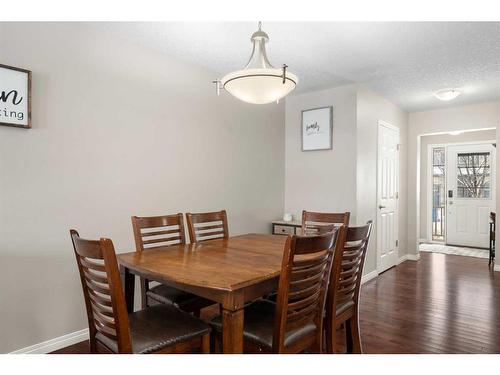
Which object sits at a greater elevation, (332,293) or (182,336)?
(332,293)

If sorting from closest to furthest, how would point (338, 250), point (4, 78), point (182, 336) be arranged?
point (182, 336), point (338, 250), point (4, 78)

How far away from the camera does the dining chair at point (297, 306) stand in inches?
55.7

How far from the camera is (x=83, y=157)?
2430 mm

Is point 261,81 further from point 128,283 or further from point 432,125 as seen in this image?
point 432,125

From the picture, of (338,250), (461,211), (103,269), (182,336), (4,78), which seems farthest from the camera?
(461,211)

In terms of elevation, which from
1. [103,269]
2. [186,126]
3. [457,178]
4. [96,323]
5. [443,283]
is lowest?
[443,283]

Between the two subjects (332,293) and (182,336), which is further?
(332,293)

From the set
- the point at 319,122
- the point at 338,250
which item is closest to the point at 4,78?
the point at 338,250

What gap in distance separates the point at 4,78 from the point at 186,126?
1.44 meters

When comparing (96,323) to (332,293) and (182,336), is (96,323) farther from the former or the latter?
(332,293)

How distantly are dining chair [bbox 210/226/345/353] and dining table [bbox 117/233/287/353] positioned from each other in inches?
5.7

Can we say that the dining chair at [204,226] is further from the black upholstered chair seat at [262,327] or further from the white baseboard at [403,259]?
the white baseboard at [403,259]

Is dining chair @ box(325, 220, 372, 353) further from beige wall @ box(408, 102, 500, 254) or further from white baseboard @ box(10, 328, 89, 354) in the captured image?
beige wall @ box(408, 102, 500, 254)

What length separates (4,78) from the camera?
2037 mm
